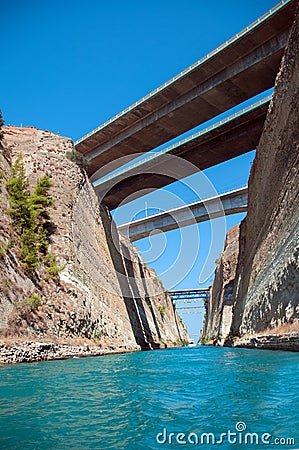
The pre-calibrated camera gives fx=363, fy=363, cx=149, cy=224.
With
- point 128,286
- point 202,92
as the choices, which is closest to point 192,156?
point 202,92

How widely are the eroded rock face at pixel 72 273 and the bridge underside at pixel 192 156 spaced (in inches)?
182

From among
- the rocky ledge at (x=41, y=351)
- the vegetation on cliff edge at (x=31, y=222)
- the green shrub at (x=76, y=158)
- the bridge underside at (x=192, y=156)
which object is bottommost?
the rocky ledge at (x=41, y=351)

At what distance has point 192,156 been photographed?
3141cm

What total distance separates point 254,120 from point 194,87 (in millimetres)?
5362

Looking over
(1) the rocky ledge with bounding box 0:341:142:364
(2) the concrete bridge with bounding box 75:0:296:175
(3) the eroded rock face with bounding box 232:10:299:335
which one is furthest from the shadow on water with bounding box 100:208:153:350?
(1) the rocky ledge with bounding box 0:341:142:364

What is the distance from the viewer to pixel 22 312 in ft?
46.9

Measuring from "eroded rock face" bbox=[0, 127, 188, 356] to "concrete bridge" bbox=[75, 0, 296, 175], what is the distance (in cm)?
517

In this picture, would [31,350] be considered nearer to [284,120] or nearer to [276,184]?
[276,184]

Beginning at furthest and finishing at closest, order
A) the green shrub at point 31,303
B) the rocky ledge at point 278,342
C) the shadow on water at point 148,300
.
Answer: the shadow on water at point 148,300 → the green shrub at point 31,303 → the rocky ledge at point 278,342

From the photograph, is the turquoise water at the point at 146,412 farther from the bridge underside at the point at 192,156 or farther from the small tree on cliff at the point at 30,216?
the bridge underside at the point at 192,156

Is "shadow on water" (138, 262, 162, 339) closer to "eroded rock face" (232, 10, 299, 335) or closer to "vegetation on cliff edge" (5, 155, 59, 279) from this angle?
"eroded rock face" (232, 10, 299, 335)

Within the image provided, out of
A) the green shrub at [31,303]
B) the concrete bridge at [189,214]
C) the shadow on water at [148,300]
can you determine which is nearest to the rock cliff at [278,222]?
the green shrub at [31,303]

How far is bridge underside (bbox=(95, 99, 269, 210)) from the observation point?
2775 cm

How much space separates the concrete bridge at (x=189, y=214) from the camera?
3731cm
